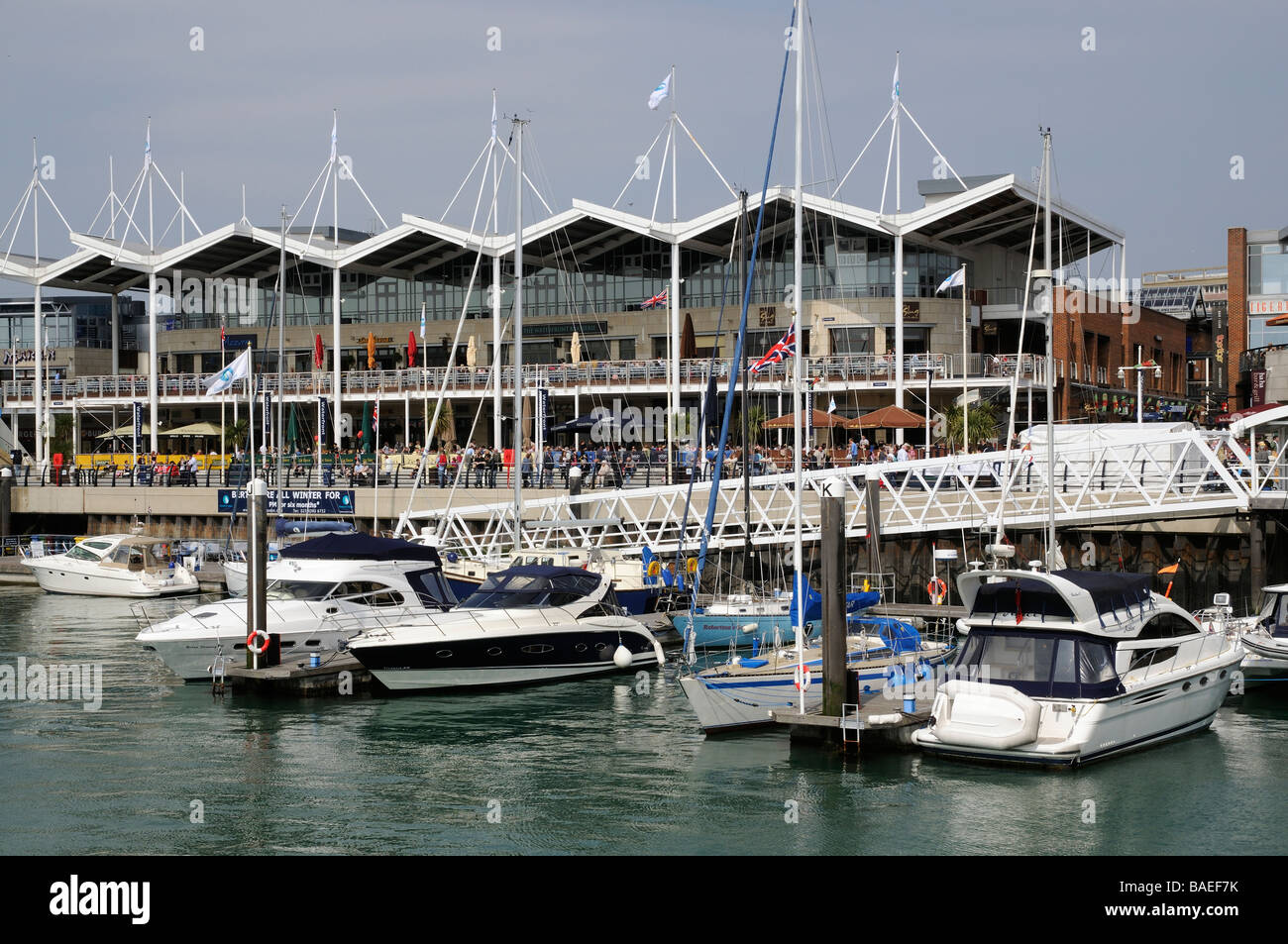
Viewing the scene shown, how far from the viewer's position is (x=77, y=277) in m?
76.6

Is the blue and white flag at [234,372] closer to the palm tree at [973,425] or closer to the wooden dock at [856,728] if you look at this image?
the palm tree at [973,425]

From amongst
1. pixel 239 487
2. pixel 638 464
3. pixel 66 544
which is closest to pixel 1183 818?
pixel 638 464

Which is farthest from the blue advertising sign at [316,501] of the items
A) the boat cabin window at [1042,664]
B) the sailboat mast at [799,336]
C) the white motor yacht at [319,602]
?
the boat cabin window at [1042,664]

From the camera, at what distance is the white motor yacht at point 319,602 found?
1159 inches

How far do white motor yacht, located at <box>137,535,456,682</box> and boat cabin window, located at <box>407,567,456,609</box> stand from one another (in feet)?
0.07

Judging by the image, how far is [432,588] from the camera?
A: 32656mm

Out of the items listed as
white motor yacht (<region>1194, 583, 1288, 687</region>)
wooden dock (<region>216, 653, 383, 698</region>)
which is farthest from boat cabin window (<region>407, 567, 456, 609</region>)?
white motor yacht (<region>1194, 583, 1288, 687</region>)

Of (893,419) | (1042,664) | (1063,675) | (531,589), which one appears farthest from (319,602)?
(893,419)

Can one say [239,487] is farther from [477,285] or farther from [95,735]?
[95,735]

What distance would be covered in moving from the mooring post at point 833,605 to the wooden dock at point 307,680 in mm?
10353

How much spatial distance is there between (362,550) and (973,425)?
3010cm

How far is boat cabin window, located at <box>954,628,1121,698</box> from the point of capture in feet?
71.1

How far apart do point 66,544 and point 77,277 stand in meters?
25.9
